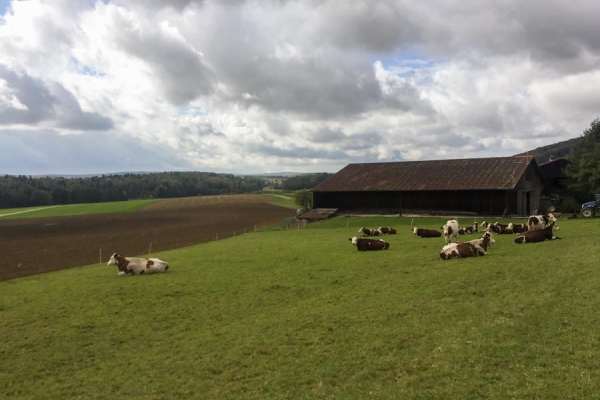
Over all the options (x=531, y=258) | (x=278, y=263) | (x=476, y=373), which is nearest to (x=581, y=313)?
(x=476, y=373)

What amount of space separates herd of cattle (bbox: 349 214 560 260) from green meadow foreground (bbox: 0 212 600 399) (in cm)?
95

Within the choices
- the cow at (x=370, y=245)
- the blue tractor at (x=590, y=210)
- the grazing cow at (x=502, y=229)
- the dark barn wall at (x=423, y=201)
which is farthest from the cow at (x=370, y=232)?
the blue tractor at (x=590, y=210)

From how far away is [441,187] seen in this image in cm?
4194

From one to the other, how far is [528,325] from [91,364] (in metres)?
9.53

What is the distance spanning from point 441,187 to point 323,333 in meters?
35.2

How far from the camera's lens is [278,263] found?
19359mm

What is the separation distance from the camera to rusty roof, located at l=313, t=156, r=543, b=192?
4047 centimetres

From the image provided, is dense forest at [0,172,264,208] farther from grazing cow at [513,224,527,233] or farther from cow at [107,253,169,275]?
grazing cow at [513,224,527,233]

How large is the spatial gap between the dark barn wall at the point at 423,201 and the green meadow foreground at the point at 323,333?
24294mm

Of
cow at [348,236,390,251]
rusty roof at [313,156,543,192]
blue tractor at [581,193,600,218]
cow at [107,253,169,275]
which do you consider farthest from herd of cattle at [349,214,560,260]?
rusty roof at [313,156,543,192]

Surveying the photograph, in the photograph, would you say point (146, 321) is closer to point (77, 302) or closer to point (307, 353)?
point (77, 302)

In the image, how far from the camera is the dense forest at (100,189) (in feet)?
390

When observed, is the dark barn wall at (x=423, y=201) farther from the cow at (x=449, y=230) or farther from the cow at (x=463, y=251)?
the cow at (x=463, y=251)

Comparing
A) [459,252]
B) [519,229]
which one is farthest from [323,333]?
[519,229]
